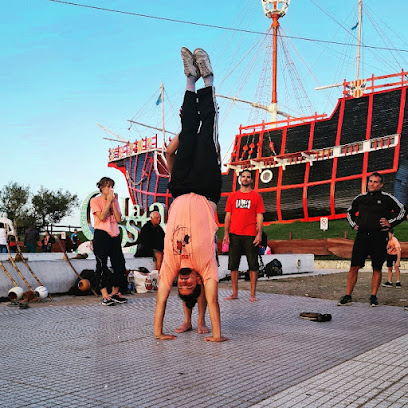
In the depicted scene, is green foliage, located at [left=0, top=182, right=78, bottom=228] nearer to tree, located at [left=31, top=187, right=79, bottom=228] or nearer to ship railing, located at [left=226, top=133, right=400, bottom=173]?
tree, located at [left=31, top=187, right=79, bottom=228]

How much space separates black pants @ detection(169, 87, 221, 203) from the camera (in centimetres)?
411

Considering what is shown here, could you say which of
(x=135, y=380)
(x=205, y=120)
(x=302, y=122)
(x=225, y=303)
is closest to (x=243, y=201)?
(x=225, y=303)

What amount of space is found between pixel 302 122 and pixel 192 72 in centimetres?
2855

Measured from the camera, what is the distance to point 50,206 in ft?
218

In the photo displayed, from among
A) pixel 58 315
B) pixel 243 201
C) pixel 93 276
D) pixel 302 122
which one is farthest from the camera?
pixel 302 122

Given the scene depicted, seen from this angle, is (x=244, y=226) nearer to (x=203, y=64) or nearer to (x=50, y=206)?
(x=203, y=64)

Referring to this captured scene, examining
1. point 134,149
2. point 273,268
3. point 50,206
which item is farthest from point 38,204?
point 273,268

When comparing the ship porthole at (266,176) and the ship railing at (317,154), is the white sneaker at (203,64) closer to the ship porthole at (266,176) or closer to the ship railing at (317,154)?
the ship railing at (317,154)

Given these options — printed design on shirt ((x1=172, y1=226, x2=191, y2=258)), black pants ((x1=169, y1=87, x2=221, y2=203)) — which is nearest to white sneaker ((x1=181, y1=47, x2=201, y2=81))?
black pants ((x1=169, y1=87, x2=221, y2=203))

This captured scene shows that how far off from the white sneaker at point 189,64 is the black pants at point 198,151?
0.60 feet

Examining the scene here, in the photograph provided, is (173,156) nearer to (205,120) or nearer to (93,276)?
(205,120)

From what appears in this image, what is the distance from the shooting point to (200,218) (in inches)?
157

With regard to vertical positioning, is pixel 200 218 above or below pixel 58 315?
above

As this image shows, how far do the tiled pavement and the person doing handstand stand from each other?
1.42ft
